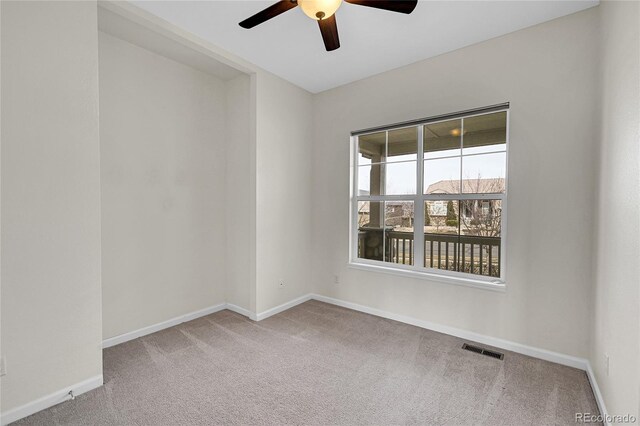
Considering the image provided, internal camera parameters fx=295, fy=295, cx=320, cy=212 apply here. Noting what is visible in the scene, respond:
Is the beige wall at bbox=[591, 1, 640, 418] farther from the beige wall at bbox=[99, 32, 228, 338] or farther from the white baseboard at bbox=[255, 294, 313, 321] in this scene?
the beige wall at bbox=[99, 32, 228, 338]

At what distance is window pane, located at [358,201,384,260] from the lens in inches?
Answer: 140

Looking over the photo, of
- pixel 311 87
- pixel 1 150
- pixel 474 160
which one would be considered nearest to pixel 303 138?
pixel 311 87

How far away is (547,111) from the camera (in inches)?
95.0

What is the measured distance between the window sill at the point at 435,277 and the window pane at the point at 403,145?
49.2 inches

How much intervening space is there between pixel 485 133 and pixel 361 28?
1500 millimetres

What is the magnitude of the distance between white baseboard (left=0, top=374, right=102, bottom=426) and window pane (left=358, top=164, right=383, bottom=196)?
3002mm

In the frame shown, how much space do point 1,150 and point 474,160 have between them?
139 inches

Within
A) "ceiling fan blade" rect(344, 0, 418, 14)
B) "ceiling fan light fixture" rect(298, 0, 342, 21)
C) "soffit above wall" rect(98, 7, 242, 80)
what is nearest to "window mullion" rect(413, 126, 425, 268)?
"ceiling fan blade" rect(344, 0, 418, 14)

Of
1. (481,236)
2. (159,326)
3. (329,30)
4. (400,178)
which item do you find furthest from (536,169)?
(159,326)

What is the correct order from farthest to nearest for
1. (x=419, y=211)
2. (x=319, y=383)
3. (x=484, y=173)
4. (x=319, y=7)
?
(x=419, y=211) < (x=484, y=173) < (x=319, y=383) < (x=319, y=7)

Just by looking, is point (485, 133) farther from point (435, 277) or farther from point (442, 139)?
point (435, 277)

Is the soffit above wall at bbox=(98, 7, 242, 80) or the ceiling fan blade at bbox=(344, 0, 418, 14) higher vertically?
the soffit above wall at bbox=(98, 7, 242, 80)

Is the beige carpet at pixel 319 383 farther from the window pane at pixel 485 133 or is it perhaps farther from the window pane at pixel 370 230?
the window pane at pixel 485 133

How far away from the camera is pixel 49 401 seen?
6.11 ft
